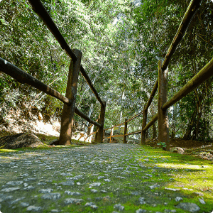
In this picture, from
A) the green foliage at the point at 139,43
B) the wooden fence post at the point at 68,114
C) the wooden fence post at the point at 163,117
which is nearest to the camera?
the wooden fence post at the point at 163,117

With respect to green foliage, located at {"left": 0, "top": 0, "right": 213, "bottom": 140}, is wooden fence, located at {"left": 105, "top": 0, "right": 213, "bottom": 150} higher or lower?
lower

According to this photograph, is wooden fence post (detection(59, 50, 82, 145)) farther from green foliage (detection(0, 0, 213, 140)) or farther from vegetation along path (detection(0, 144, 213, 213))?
vegetation along path (detection(0, 144, 213, 213))

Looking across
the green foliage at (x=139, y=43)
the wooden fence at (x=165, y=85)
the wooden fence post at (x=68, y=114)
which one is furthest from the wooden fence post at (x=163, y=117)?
the wooden fence post at (x=68, y=114)

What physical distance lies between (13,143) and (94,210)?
2336 millimetres

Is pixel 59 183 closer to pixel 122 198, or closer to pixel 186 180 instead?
pixel 122 198

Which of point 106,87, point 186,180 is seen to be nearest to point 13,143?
point 186,180

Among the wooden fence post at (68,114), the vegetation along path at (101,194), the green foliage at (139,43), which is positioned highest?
the green foliage at (139,43)

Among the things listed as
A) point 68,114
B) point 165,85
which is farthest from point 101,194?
point 165,85

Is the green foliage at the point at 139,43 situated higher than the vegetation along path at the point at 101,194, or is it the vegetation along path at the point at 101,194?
the green foliage at the point at 139,43

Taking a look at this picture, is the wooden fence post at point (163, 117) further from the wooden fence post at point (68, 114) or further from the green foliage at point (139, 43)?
the wooden fence post at point (68, 114)

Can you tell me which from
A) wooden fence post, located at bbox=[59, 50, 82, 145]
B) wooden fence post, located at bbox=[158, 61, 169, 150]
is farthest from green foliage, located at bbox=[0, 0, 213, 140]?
wooden fence post, located at bbox=[59, 50, 82, 145]

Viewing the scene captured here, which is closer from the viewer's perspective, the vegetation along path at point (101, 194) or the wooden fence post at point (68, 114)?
the vegetation along path at point (101, 194)

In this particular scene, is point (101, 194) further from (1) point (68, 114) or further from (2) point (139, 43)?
(2) point (139, 43)

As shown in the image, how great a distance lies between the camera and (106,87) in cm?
1331
